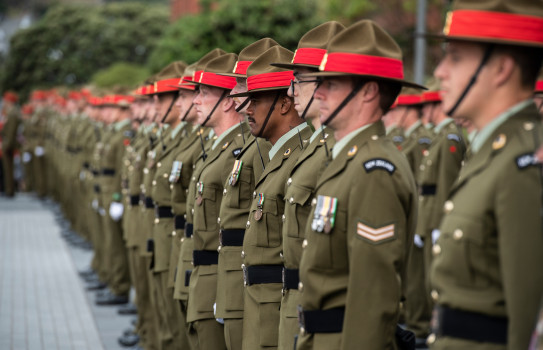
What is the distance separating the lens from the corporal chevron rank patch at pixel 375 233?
359cm

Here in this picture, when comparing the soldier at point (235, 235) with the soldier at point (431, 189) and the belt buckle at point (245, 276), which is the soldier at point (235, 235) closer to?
the belt buckle at point (245, 276)

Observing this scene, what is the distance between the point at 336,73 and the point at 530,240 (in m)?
1.31

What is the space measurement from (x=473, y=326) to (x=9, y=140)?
77.0 ft

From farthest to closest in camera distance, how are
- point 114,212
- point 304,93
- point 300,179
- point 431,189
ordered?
point 114,212, point 431,189, point 304,93, point 300,179

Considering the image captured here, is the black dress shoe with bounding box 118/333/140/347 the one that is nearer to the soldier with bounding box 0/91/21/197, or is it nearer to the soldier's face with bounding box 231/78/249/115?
the soldier's face with bounding box 231/78/249/115

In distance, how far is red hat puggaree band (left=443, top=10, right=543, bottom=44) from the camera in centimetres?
297

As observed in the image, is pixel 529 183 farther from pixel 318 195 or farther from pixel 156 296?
pixel 156 296

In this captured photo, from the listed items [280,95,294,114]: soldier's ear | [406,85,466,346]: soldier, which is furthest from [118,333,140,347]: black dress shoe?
[280,95,294,114]: soldier's ear

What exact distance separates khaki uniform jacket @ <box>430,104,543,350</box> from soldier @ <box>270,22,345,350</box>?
115 centimetres

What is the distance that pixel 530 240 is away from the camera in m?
2.78

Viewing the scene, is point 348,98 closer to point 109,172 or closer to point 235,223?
point 235,223

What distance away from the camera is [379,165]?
3.67m

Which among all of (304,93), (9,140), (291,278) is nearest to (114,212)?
(304,93)

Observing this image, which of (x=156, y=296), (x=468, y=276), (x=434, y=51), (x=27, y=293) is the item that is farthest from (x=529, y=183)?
(x=434, y=51)
